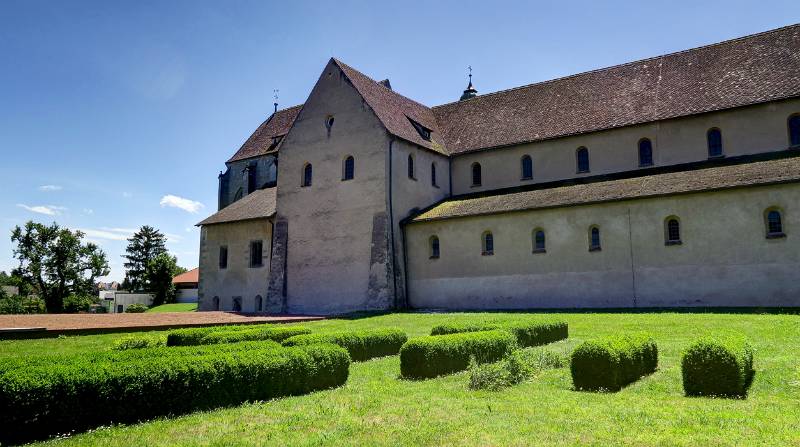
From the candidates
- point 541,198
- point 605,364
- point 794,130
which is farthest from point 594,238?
point 605,364

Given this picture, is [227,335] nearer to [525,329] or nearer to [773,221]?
[525,329]

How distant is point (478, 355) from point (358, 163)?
22474 millimetres

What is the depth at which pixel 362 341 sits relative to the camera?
50.4ft

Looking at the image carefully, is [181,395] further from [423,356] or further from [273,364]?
[423,356]

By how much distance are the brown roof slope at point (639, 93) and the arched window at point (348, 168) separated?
7.01 metres

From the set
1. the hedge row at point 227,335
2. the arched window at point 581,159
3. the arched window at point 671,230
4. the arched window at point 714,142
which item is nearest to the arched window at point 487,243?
the arched window at point 581,159

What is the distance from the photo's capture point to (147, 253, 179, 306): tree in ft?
226

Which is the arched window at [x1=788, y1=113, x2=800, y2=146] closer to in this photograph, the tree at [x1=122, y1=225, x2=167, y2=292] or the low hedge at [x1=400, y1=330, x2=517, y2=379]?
the low hedge at [x1=400, y1=330, x2=517, y2=379]

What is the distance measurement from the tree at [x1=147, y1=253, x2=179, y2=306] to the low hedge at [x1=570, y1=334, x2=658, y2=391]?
64.8 m

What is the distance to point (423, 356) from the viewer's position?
40.8 feet

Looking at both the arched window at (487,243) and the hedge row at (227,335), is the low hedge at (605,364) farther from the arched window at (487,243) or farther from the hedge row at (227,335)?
the arched window at (487,243)

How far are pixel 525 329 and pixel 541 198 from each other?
15518mm

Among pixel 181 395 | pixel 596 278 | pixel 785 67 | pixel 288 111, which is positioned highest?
pixel 288 111

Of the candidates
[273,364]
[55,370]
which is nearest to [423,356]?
[273,364]
